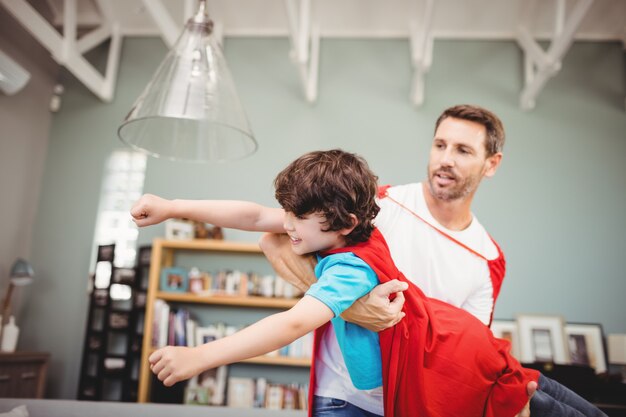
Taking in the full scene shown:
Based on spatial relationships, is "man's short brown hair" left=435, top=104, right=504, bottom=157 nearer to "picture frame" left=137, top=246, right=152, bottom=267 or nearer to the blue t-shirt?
the blue t-shirt

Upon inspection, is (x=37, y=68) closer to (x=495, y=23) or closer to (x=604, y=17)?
(x=495, y=23)

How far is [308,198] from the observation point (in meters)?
1.20

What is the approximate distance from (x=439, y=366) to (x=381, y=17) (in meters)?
4.11

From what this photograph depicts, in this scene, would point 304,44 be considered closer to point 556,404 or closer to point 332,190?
point 332,190

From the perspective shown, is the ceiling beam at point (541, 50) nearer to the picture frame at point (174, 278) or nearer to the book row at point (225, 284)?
the book row at point (225, 284)

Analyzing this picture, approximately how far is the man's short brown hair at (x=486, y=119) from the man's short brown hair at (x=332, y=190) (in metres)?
0.76

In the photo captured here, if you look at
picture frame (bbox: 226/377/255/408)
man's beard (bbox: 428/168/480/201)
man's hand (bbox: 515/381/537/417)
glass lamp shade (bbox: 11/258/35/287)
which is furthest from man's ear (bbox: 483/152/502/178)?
glass lamp shade (bbox: 11/258/35/287)

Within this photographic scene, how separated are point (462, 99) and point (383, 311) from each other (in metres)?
3.95

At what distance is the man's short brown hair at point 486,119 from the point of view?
186 centimetres

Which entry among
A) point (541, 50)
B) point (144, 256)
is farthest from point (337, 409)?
point (541, 50)

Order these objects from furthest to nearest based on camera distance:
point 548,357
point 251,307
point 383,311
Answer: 1. point 251,307
2. point 548,357
3. point 383,311

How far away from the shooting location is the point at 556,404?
1283 mm

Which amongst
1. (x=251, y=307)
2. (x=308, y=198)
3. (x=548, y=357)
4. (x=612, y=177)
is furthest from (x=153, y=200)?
(x=612, y=177)

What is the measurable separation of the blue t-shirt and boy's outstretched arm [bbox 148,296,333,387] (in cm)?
4
